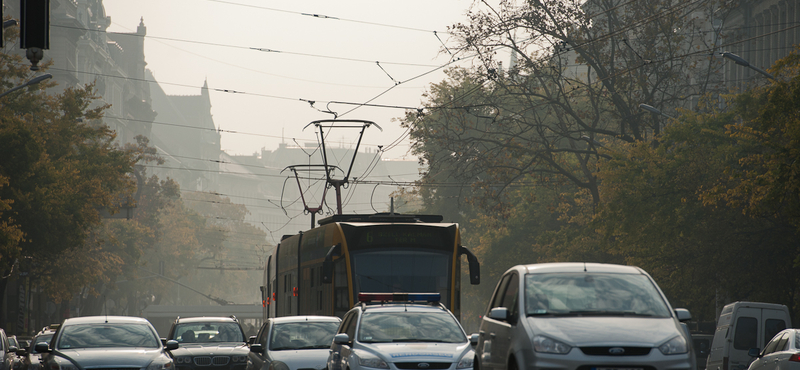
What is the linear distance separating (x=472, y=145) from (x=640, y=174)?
336 inches

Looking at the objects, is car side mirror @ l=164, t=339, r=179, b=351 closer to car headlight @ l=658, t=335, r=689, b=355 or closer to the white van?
car headlight @ l=658, t=335, r=689, b=355

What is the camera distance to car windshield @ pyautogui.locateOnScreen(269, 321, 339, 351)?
52.7 ft

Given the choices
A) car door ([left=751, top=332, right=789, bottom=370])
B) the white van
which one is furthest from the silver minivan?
the white van

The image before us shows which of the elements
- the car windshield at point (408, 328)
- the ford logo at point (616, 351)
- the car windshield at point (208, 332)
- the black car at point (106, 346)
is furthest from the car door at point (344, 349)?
the car windshield at point (208, 332)

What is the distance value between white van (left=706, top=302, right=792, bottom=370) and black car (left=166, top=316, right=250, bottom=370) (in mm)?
9958

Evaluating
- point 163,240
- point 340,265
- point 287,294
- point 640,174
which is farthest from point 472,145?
point 163,240

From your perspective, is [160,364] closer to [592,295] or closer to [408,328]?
[408,328]

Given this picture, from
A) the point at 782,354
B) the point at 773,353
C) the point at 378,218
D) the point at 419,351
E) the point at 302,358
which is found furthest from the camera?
the point at 378,218

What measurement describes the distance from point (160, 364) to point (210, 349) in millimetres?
4761

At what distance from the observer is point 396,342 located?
12.9 metres

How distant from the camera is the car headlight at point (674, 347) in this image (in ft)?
30.3

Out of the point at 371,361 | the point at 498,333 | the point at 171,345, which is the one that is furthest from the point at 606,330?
the point at 171,345

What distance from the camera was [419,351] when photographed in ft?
40.8

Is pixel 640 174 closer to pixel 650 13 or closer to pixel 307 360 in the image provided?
pixel 650 13
